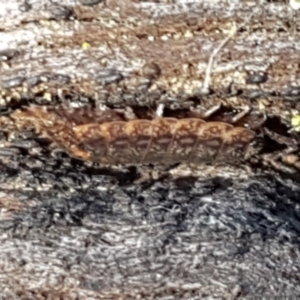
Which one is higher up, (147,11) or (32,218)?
(147,11)

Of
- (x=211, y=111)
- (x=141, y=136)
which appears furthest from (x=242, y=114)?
(x=141, y=136)

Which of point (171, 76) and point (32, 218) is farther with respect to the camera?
point (171, 76)

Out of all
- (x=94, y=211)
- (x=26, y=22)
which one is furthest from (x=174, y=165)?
(x=26, y=22)

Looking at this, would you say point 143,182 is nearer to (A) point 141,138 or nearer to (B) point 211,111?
(A) point 141,138

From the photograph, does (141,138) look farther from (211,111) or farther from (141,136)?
(211,111)

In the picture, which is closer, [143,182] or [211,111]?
[143,182]

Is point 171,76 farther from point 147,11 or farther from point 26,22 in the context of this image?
point 26,22
